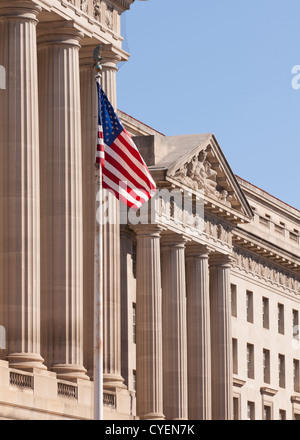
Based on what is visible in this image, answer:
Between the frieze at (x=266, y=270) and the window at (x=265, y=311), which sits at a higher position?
the frieze at (x=266, y=270)

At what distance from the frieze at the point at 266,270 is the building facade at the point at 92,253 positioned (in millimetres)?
953

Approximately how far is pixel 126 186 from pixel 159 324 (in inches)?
1246

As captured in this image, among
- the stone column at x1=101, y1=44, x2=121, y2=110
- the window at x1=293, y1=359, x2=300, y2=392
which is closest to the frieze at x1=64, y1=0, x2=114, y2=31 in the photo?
the stone column at x1=101, y1=44, x2=121, y2=110

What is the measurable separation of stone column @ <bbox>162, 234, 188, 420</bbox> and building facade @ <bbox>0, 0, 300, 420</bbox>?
82 millimetres

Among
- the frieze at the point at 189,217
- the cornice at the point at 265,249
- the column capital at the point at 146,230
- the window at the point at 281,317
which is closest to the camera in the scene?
the column capital at the point at 146,230

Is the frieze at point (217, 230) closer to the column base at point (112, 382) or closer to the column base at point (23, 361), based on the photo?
the column base at point (112, 382)

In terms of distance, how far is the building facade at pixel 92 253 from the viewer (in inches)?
2409

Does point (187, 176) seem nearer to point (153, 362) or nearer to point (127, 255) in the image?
point (127, 255)

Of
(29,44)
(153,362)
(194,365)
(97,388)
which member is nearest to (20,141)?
(29,44)

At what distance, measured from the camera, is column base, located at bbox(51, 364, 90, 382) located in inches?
2505

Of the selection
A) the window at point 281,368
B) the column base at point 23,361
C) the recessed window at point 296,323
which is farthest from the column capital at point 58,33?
the recessed window at point 296,323

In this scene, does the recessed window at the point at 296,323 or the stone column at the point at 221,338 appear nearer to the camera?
the stone column at the point at 221,338

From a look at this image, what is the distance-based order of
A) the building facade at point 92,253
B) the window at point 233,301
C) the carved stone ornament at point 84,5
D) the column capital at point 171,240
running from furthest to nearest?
the window at point 233,301, the column capital at point 171,240, the carved stone ornament at point 84,5, the building facade at point 92,253
